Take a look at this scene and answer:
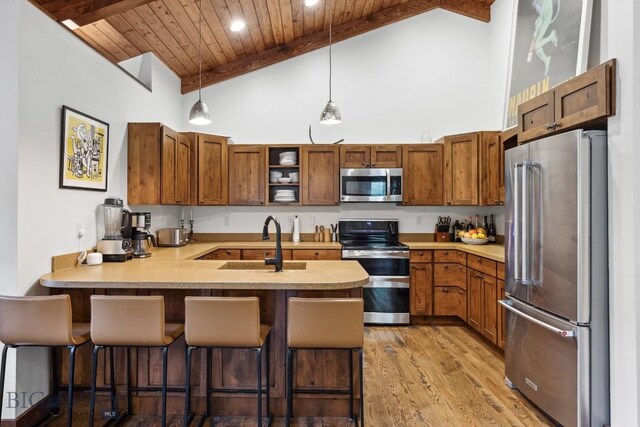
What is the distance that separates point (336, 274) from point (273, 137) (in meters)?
3.14

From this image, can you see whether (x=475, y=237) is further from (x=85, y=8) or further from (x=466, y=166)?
(x=85, y=8)

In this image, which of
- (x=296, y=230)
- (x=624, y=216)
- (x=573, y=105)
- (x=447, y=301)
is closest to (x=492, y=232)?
(x=447, y=301)

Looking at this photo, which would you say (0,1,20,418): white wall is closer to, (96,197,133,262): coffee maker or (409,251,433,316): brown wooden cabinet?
(96,197,133,262): coffee maker

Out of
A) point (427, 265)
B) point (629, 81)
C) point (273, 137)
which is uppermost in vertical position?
point (273, 137)

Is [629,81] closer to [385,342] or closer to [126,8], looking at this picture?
[385,342]

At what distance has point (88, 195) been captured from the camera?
9.73 feet

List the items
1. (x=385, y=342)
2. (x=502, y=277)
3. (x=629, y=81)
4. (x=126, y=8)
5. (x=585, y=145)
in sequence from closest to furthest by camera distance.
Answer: (x=629, y=81), (x=585, y=145), (x=126, y=8), (x=502, y=277), (x=385, y=342)

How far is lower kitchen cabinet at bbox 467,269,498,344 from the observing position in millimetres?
3453

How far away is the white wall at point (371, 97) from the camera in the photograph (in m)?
A: 4.94

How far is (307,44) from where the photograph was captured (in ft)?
16.3

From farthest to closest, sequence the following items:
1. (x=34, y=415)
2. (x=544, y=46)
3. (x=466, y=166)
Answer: (x=466, y=166) < (x=544, y=46) < (x=34, y=415)

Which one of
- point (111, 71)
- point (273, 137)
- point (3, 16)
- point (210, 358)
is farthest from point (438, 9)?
point (210, 358)

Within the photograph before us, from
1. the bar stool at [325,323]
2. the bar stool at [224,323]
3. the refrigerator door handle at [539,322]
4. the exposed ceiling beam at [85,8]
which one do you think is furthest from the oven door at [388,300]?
the exposed ceiling beam at [85,8]

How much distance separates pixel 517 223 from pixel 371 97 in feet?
9.92
